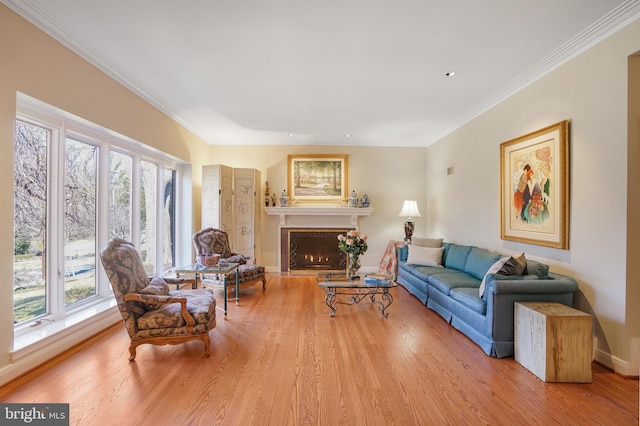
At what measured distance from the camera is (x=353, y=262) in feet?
13.9

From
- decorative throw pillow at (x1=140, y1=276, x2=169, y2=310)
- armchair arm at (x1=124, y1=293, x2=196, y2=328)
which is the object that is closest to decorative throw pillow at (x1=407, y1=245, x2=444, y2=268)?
armchair arm at (x1=124, y1=293, x2=196, y2=328)

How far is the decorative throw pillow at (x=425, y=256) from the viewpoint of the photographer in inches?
192

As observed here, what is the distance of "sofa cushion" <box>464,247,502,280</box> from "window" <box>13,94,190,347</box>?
15.3 feet

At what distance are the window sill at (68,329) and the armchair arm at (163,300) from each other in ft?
2.64

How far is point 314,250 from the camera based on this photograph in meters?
6.63

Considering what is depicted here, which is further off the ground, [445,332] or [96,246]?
[96,246]

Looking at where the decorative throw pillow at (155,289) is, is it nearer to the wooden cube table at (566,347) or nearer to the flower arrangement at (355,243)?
the flower arrangement at (355,243)

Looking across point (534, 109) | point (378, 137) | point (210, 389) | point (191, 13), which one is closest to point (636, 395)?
point (534, 109)

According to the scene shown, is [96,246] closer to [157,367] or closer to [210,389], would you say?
[157,367]

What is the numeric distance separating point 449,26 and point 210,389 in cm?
352

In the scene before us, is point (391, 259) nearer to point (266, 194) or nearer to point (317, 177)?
point (317, 177)

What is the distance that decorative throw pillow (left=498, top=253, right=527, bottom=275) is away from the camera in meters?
3.00

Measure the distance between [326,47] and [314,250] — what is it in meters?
4.51

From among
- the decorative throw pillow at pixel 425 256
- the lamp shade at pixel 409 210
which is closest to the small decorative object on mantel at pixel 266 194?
the lamp shade at pixel 409 210
